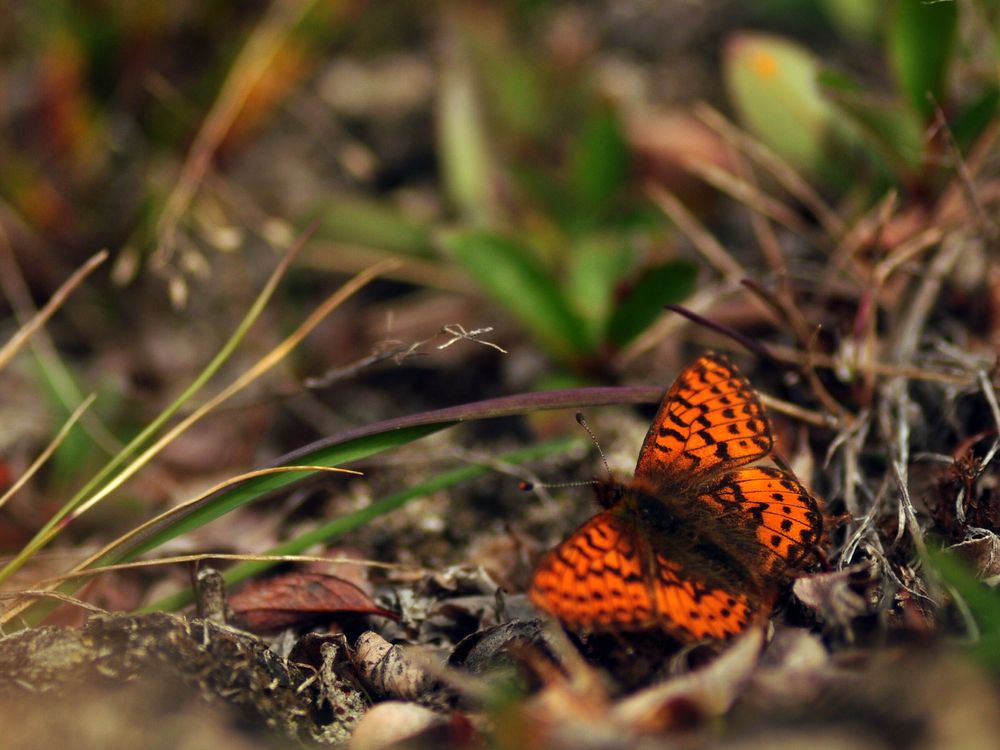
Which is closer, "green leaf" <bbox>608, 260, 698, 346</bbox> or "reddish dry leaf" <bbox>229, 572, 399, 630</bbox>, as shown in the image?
"reddish dry leaf" <bbox>229, 572, 399, 630</bbox>

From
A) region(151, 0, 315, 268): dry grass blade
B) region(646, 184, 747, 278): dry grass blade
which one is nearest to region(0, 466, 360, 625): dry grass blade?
region(646, 184, 747, 278): dry grass blade

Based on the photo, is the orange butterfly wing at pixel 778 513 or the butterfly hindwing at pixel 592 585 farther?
the orange butterfly wing at pixel 778 513

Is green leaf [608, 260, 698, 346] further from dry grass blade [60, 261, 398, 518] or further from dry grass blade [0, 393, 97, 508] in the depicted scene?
dry grass blade [0, 393, 97, 508]

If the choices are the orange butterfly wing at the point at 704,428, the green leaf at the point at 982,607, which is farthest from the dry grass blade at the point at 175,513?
the green leaf at the point at 982,607

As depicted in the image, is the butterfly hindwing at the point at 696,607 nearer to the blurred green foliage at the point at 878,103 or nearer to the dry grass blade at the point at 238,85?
the blurred green foliage at the point at 878,103

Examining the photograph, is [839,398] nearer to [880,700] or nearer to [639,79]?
[880,700]

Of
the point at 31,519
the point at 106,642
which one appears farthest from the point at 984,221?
the point at 31,519
